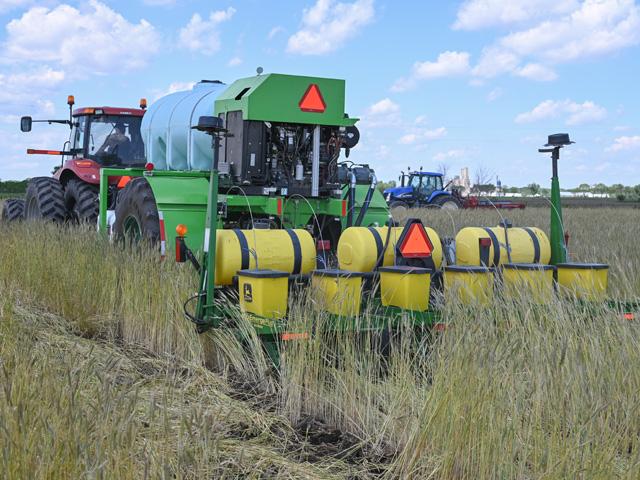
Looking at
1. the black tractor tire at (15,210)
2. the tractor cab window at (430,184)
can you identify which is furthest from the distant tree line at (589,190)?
the black tractor tire at (15,210)

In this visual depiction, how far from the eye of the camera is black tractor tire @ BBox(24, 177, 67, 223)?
1113cm

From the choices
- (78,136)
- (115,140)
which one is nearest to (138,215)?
(115,140)

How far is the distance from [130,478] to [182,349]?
115 inches

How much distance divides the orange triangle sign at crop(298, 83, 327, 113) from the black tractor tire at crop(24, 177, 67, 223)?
17.4 feet

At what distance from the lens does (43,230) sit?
8320mm

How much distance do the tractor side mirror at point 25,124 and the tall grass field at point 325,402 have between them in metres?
6.59

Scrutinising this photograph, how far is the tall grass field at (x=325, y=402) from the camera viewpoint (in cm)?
267

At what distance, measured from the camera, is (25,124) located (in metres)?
11.7

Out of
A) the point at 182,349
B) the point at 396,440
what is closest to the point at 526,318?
the point at 396,440

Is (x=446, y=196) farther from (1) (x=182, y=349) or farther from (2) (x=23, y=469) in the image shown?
(2) (x=23, y=469)

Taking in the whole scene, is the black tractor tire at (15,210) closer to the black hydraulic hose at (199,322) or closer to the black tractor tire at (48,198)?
the black tractor tire at (48,198)

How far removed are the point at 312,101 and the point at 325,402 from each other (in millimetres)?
3665

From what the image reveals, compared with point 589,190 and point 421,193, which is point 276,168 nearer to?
point 421,193

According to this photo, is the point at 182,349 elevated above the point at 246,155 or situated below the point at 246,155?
below
